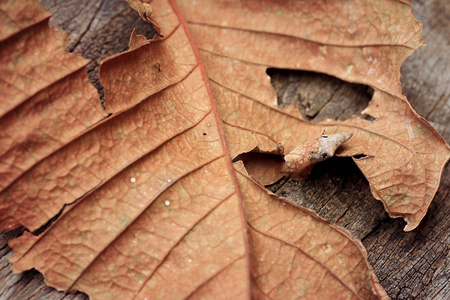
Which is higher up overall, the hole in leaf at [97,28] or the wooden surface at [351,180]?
the hole in leaf at [97,28]

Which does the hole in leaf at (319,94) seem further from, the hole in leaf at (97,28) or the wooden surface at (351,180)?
the hole in leaf at (97,28)

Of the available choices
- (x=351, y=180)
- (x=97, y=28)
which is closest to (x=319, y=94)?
(x=351, y=180)

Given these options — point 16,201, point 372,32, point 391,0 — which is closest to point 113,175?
point 16,201

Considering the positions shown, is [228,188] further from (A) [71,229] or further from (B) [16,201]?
(B) [16,201]

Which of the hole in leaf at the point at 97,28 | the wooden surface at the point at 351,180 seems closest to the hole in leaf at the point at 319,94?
the wooden surface at the point at 351,180

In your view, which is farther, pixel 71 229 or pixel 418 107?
pixel 418 107

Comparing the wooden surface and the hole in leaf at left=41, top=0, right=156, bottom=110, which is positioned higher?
the hole in leaf at left=41, top=0, right=156, bottom=110

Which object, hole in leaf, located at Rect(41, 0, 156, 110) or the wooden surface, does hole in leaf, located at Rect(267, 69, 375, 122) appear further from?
hole in leaf, located at Rect(41, 0, 156, 110)

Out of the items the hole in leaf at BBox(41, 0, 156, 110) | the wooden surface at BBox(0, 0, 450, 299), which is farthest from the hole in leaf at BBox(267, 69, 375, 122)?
the hole in leaf at BBox(41, 0, 156, 110)
